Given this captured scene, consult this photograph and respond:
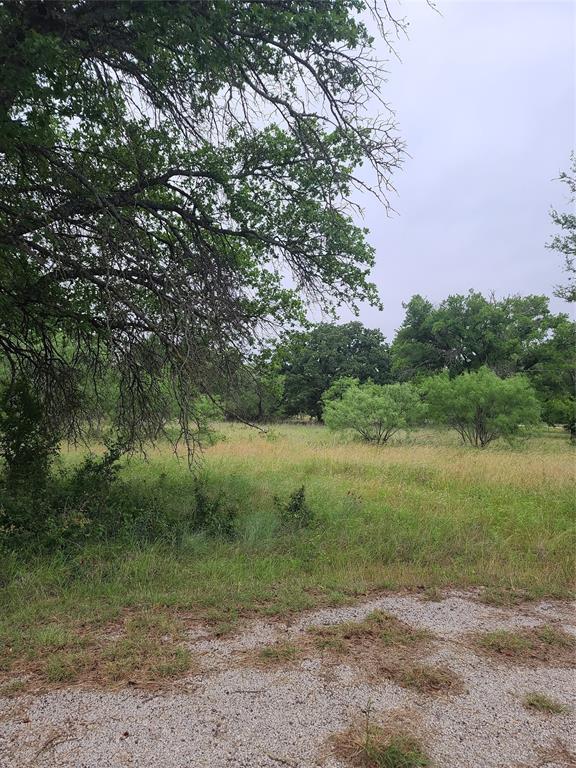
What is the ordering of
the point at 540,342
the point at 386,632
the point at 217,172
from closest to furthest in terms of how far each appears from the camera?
1. the point at 386,632
2. the point at 217,172
3. the point at 540,342

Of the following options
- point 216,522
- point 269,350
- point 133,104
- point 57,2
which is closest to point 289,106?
point 133,104

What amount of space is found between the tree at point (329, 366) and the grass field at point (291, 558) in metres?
36.8

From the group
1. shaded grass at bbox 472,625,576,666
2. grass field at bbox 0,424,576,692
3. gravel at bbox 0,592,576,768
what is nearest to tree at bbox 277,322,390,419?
grass field at bbox 0,424,576,692

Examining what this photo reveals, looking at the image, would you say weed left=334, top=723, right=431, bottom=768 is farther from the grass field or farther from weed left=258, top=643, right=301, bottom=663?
the grass field

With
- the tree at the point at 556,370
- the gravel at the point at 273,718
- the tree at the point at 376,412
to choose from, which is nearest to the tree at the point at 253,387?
the gravel at the point at 273,718

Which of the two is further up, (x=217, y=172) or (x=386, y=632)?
(x=217, y=172)

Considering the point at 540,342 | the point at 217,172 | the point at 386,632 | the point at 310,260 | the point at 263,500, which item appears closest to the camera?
the point at 386,632

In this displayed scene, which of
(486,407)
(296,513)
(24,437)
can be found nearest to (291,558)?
(296,513)

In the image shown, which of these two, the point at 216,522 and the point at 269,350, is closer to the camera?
the point at 216,522

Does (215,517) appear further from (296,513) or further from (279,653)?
(279,653)

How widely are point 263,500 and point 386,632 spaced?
4.36 metres

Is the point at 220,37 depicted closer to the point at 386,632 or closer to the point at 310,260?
the point at 310,260

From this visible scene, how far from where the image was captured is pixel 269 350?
25.1 feet

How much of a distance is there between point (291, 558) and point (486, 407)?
704 inches
